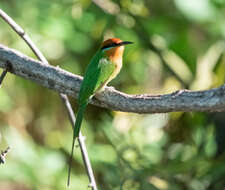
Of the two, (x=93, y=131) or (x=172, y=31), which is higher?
(x=172, y=31)

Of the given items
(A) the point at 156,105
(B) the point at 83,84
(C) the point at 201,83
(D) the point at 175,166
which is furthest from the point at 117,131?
(A) the point at 156,105

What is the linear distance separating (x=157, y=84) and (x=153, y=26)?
33.4 inches

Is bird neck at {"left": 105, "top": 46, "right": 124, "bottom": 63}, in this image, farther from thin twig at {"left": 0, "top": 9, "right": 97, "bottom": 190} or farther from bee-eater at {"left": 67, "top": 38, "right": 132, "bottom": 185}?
thin twig at {"left": 0, "top": 9, "right": 97, "bottom": 190}

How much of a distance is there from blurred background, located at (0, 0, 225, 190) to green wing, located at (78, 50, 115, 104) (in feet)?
1.66

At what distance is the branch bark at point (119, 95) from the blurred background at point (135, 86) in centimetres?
90

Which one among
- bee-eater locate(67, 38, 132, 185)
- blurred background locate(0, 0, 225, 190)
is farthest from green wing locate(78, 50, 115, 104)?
blurred background locate(0, 0, 225, 190)

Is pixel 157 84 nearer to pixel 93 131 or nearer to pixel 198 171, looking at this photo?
pixel 93 131

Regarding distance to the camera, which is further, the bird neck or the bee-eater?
the bird neck

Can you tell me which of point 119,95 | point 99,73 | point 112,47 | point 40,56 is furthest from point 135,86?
point 119,95

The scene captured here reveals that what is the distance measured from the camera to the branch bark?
5.52ft

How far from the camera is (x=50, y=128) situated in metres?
3.84

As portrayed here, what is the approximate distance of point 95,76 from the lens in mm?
2229

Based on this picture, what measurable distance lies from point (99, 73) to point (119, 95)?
0.43 metres

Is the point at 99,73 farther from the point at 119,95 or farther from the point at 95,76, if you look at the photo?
the point at 119,95
